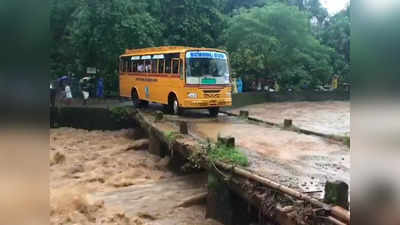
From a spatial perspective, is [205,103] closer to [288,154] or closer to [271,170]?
[288,154]

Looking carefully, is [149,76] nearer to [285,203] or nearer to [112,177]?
[112,177]

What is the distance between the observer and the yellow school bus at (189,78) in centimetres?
1537

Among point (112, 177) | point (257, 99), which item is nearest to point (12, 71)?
point (112, 177)

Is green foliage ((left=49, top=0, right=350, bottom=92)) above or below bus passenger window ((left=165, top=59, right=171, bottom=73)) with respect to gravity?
above

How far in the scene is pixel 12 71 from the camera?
1374 millimetres

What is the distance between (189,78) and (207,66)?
80cm

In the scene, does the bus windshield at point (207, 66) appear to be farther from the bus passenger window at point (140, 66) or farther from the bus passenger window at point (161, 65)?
the bus passenger window at point (140, 66)

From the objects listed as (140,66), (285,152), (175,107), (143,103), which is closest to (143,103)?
(143,103)

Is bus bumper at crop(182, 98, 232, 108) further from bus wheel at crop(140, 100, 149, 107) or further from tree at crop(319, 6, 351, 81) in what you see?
tree at crop(319, 6, 351, 81)

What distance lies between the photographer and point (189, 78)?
50.4ft

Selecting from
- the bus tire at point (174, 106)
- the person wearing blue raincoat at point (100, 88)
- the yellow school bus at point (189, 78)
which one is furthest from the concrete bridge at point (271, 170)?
the person wearing blue raincoat at point (100, 88)

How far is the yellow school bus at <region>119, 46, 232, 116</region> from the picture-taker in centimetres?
1537

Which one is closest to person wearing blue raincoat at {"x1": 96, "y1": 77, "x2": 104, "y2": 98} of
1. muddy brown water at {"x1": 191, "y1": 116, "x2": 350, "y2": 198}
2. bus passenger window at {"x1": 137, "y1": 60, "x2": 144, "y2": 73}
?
bus passenger window at {"x1": 137, "y1": 60, "x2": 144, "y2": 73}

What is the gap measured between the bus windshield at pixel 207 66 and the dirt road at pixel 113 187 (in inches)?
130
